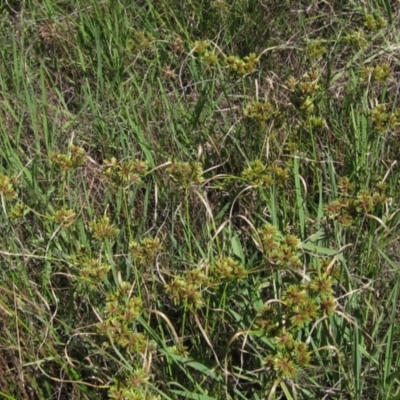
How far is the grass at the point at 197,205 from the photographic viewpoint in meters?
1.60

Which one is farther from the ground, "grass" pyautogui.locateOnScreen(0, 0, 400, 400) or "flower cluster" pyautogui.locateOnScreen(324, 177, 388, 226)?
"flower cluster" pyautogui.locateOnScreen(324, 177, 388, 226)

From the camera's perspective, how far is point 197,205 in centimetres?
203

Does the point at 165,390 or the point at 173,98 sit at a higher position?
the point at 173,98

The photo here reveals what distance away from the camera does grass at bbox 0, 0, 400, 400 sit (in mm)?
1602

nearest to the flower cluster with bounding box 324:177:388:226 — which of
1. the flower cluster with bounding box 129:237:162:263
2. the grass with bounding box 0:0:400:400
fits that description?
the grass with bounding box 0:0:400:400

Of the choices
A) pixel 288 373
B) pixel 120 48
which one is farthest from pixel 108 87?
pixel 288 373

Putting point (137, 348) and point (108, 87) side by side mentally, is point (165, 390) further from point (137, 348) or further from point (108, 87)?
point (108, 87)

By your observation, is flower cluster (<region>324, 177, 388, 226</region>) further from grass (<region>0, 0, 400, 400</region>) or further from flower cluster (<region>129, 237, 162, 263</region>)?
flower cluster (<region>129, 237, 162, 263</region>)

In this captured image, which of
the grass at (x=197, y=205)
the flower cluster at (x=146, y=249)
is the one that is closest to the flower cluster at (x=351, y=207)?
the grass at (x=197, y=205)

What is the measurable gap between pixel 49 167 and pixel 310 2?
1065 millimetres

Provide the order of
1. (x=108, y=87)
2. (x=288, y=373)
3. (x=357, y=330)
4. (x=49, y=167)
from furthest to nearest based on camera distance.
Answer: (x=108, y=87) → (x=49, y=167) → (x=357, y=330) → (x=288, y=373)

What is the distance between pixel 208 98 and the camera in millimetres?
2338

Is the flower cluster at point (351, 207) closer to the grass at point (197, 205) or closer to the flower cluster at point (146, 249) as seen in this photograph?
the grass at point (197, 205)

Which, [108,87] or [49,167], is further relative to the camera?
[108,87]
